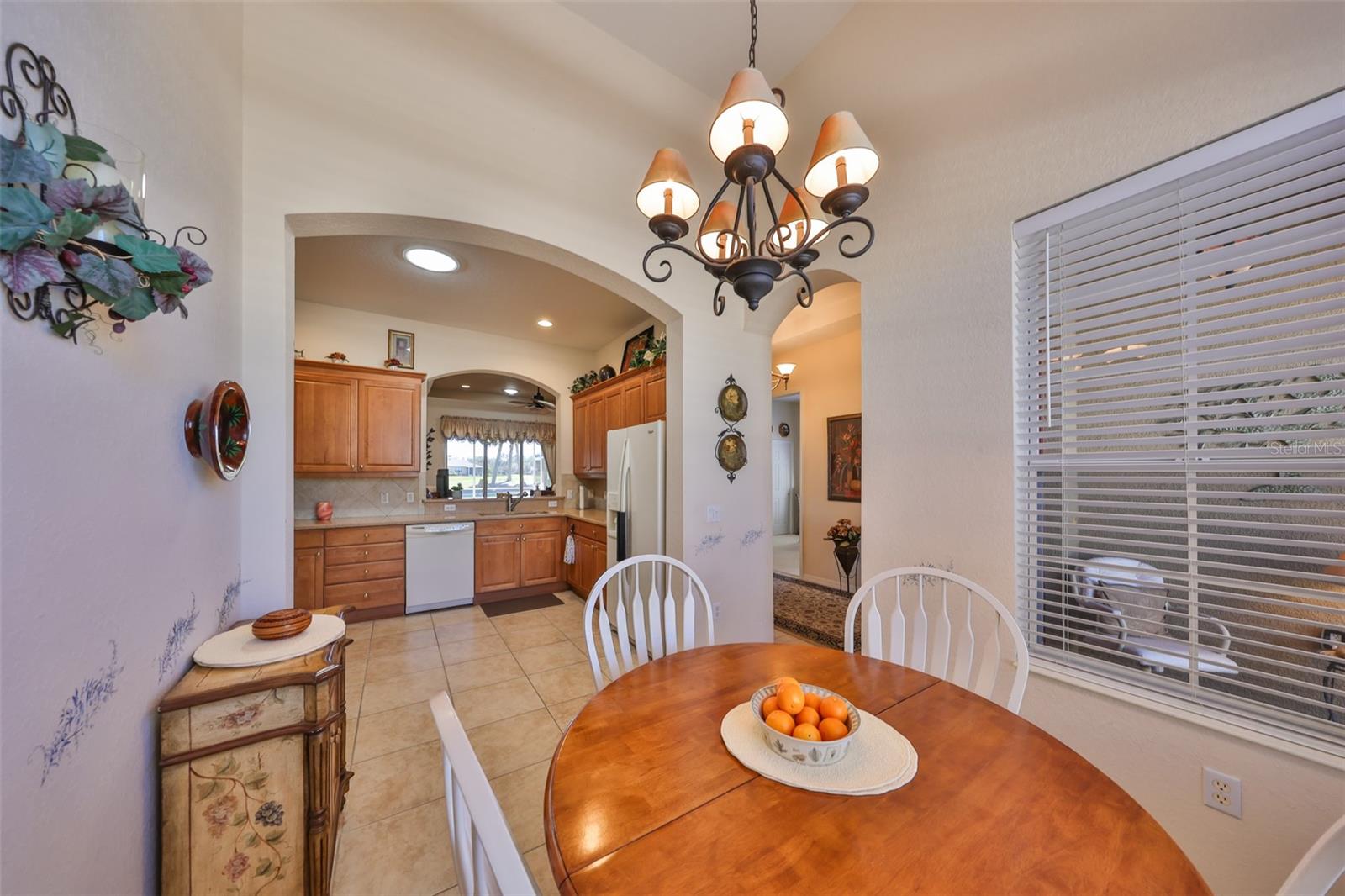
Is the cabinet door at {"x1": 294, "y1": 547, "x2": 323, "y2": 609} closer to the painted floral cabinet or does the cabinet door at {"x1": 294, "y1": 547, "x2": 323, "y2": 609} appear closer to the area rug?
the painted floral cabinet

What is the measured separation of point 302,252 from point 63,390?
10.3 ft

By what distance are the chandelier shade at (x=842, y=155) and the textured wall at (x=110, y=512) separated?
67.1 inches

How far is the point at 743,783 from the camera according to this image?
0.87 metres

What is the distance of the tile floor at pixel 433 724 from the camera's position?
1.60 m

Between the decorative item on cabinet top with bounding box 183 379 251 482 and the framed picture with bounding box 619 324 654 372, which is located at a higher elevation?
the framed picture with bounding box 619 324 654 372

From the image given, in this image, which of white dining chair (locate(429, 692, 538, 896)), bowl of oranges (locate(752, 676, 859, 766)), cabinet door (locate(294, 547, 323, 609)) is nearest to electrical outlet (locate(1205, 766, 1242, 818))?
bowl of oranges (locate(752, 676, 859, 766))

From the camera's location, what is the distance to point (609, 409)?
454cm

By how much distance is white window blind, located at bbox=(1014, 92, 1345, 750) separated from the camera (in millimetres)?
1225

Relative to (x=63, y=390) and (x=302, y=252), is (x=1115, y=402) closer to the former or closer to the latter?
(x=63, y=390)

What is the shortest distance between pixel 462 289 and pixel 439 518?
7.24ft

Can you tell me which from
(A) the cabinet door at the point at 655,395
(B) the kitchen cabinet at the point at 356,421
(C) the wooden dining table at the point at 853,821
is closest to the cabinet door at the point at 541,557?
(B) the kitchen cabinet at the point at 356,421

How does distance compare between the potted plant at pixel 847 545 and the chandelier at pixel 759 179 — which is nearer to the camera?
the chandelier at pixel 759 179

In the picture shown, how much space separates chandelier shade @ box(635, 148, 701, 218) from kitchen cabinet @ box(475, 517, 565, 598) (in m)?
3.87

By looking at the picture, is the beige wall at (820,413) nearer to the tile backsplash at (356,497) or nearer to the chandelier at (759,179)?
the chandelier at (759,179)
